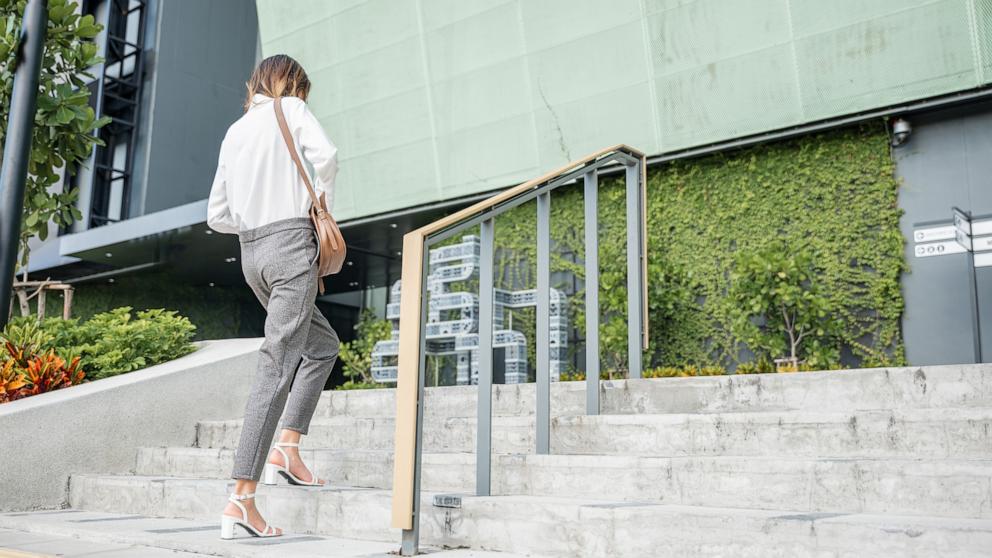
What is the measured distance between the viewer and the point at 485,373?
10.2 ft

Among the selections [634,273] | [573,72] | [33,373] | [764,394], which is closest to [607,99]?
[573,72]

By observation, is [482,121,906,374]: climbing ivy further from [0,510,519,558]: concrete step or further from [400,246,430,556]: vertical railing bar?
[400,246,430,556]: vertical railing bar

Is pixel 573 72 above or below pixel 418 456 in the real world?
above

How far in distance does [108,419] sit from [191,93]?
15.1 metres

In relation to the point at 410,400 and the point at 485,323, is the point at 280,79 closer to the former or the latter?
the point at 485,323

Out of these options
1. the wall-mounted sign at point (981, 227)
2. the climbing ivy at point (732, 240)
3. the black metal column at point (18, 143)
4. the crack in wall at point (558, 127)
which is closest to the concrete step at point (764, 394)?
the black metal column at point (18, 143)

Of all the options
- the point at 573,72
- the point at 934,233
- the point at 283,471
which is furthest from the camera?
the point at 573,72

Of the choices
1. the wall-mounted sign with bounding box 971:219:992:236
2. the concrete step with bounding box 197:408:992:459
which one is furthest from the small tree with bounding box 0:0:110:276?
the wall-mounted sign with bounding box 971:219:992:236

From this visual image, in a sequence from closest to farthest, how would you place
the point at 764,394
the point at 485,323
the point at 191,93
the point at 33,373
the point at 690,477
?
the point at 690,477 < the point at 485,323 < the point at 764,394 < the point at 33,373 < the point at 191,93

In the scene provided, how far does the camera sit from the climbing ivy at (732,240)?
28.7 ft

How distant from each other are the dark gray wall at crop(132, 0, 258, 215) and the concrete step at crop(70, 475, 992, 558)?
618 inches

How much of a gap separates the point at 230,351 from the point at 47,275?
49.0 ft

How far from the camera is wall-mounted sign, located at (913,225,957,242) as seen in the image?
8.41 metres

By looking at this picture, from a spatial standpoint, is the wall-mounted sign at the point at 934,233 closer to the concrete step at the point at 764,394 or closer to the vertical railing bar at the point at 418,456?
the concrete step at the point at 764,394
